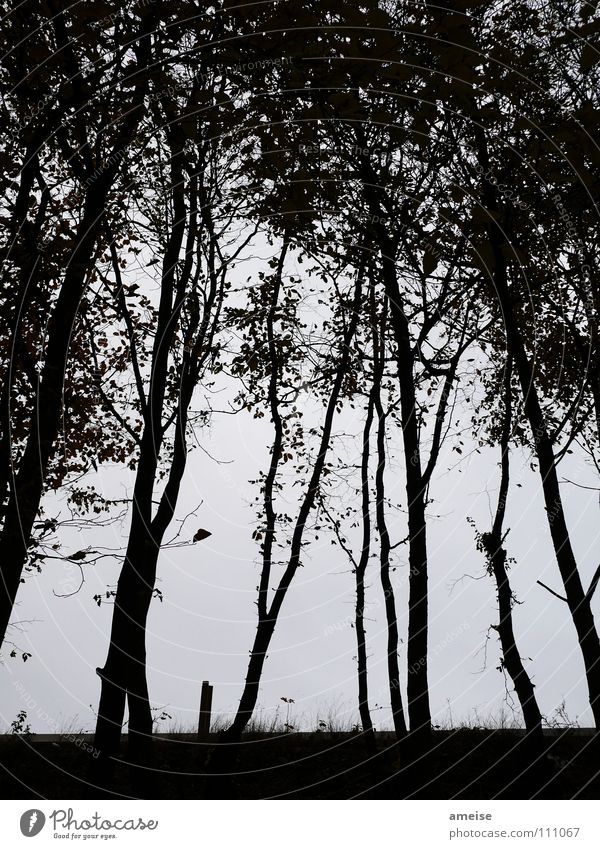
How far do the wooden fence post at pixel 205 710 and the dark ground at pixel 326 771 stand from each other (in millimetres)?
391

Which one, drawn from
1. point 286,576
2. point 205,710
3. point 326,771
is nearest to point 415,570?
point 286,576

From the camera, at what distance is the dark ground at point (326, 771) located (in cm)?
1366

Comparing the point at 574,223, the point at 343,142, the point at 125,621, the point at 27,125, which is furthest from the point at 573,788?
the point at 27,125

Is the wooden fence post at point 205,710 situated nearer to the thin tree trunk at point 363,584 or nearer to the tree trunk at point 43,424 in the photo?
the thin tree trunk at point 363,584

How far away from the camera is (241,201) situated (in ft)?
51.0

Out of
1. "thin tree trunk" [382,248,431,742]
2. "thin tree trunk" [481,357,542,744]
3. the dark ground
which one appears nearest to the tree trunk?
the dark ground

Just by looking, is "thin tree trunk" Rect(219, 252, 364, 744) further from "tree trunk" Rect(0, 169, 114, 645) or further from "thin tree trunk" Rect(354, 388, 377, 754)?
"tree trunk" Rect(0, 169, 114, 645)
